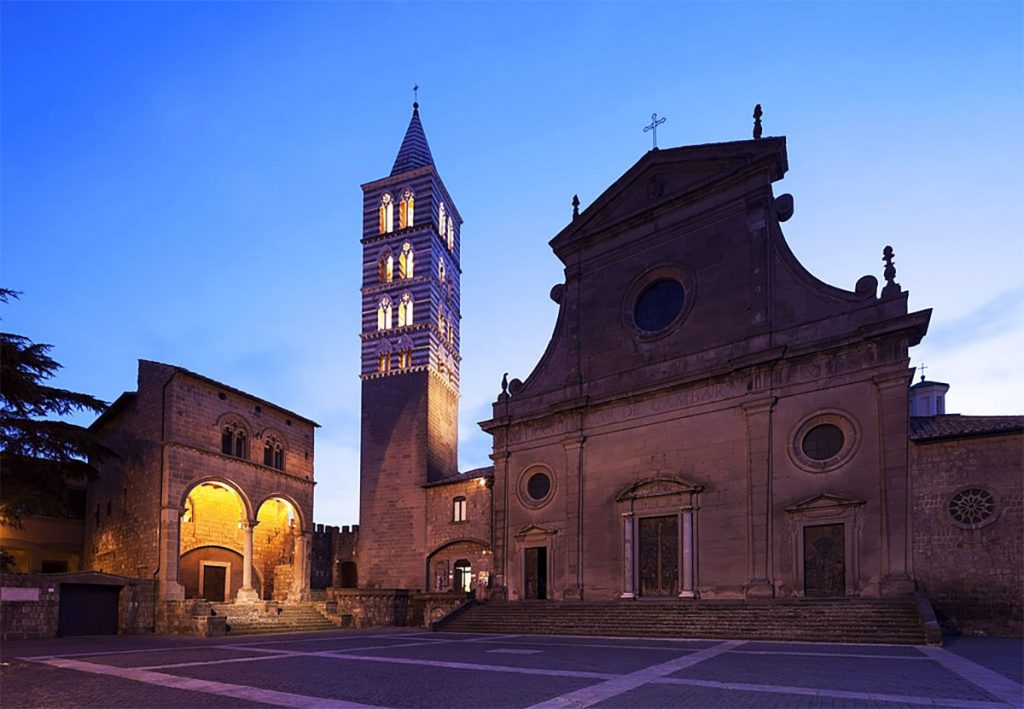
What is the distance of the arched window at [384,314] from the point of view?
39.8 metres

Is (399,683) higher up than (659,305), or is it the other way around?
(659,305)

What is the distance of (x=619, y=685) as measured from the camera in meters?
10.4

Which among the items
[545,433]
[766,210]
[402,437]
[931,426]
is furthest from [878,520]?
[402,437]

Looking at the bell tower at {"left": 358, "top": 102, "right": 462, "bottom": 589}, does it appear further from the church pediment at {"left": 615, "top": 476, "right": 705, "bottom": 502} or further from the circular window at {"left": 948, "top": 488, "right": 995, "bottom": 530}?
the circular window at {"left": 948, "top": 488, "right": 995, "bottom": 530}

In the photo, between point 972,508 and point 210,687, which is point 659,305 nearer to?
point 972,508

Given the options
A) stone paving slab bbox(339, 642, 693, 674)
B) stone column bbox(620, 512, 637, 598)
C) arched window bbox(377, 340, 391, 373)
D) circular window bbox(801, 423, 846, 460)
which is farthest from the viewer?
arched window bbox(377, 340, 391, 373)

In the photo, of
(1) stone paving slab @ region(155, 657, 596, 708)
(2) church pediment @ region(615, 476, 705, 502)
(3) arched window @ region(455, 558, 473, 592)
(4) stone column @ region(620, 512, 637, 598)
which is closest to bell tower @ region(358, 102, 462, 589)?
(3) arched window @ region(455, 558, 473, 592)

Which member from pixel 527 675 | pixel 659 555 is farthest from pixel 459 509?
pixel 527 675

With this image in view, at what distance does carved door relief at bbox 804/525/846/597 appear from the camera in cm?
2077

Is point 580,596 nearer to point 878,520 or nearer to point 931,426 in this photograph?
point 878,520

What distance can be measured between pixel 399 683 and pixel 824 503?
585 inches

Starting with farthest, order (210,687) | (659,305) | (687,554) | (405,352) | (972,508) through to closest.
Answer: (405,352) < (659,305) < (687,554) < (972,508) < (210,687)

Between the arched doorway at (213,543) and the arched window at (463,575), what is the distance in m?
9.17

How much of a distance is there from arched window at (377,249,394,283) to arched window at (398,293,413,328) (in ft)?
5.63
